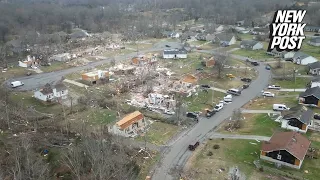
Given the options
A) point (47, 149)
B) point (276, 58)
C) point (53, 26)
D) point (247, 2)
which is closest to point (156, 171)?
point (47, 149)

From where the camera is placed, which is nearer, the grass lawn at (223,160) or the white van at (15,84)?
the grass lawn at (223,160)

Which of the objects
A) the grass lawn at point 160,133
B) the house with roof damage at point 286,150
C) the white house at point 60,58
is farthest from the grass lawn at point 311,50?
the white house at point 60,58

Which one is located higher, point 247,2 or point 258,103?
point 247,2

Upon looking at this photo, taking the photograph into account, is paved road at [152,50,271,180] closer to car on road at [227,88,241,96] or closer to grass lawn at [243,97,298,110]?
car on road at [227,88,241,96]

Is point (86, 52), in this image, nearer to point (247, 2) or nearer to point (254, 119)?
point (254, 119)

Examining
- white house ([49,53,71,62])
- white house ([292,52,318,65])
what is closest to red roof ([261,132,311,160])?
white house ([292,52,318,65])

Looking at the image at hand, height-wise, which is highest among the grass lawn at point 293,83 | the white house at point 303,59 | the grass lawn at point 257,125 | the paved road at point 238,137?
the white house at point 303,59

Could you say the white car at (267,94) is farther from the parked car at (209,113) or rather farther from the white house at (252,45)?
the white house at (252,45)
